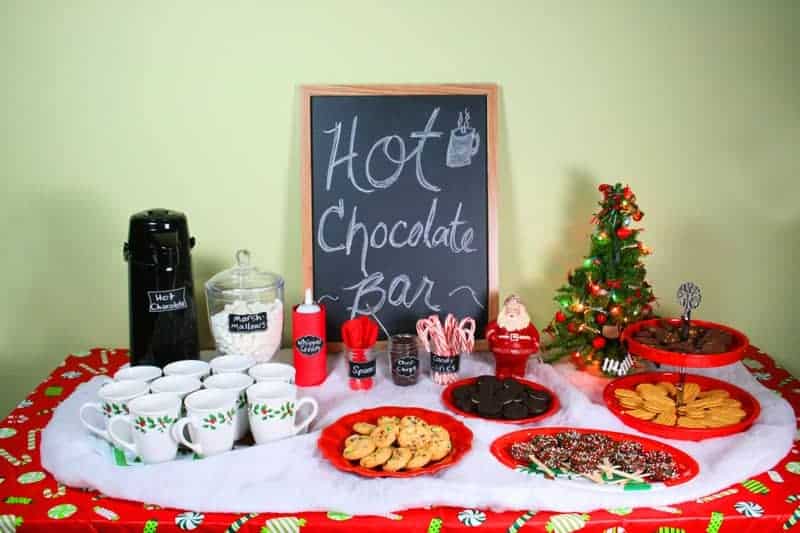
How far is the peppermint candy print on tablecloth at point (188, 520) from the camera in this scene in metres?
1.10

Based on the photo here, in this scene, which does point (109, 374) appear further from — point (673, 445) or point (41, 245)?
point (673, 445)

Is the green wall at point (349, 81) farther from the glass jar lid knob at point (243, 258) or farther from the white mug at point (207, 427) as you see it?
the white mug at point (207, 427)

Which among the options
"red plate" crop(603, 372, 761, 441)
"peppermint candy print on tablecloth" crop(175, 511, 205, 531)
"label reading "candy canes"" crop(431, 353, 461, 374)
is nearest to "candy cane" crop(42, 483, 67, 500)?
"peppermint candy print on tablecloth" crop(175, 511, 205, 531)

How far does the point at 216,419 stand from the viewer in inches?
48.9

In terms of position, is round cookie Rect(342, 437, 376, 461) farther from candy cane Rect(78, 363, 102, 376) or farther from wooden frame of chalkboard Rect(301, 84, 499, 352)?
candy cane Rect(78, 363, 102, 376)

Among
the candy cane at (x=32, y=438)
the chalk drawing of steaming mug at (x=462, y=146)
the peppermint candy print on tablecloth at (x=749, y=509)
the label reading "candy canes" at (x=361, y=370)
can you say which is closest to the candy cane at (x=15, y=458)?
the candy cane at (x=32, y=438)

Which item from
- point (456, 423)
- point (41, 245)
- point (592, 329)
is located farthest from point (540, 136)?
point (41, 245)

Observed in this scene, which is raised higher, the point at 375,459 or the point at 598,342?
the point at 598,342

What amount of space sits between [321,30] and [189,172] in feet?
1.52

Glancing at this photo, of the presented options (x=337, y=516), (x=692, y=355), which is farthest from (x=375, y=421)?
(x=692, y=355)

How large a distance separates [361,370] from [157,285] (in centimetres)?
46

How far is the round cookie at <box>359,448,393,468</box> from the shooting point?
121cm

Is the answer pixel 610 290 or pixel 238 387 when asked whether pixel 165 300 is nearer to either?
pixel 238 387

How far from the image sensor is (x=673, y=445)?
1.30 metres
